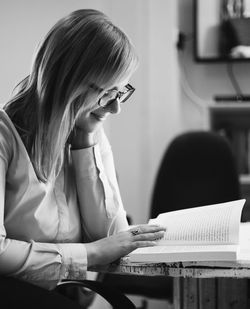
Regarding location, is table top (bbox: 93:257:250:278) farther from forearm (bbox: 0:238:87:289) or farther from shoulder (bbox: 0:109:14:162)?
shoulder (bbox: 0:109:14:162)

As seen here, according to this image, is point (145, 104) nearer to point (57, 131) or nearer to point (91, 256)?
point (57, 131)

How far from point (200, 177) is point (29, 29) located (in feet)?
3.47

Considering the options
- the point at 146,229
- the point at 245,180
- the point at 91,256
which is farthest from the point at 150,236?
the point at 245,180

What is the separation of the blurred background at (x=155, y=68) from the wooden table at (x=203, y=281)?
152 cm

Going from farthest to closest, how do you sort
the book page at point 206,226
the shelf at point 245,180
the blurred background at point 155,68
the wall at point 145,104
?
the wall at point 145,104 < the shelf at point 245,180 < the blurred background at point 155,68 < the book page at point 206,226

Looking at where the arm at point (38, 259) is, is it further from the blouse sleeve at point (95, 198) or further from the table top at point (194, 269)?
the blouse sleeve at point (95, 198)

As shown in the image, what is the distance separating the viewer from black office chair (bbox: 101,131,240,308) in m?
2.43

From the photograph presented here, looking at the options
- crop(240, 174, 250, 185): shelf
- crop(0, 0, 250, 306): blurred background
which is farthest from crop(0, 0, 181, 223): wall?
crop(240, 174, 250, 185): shelf

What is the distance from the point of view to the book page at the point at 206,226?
1.19 meters

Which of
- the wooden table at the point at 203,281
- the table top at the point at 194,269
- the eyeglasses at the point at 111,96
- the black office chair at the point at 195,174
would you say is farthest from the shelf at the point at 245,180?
the table top at the point at 194,269

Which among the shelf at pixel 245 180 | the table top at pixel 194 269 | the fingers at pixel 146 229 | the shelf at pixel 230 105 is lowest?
the shelf at pixel 245 180

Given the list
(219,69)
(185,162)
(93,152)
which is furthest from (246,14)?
(93,152)

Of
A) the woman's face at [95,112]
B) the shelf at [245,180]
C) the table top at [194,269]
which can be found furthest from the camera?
the shelf at [245,180]

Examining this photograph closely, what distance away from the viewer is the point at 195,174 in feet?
8.20
